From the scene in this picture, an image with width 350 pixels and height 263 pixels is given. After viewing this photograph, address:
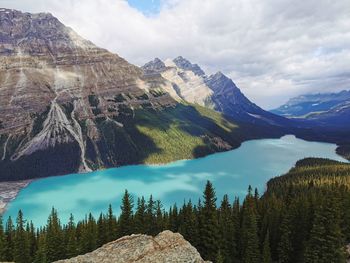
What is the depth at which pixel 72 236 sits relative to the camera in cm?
9256

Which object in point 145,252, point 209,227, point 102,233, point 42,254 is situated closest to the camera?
point 145,252

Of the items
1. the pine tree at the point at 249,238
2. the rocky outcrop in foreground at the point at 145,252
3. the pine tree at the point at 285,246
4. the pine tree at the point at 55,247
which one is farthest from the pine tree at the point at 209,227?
the pine tree at the point at 55,247

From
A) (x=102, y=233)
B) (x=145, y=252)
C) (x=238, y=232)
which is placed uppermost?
(x=145, y=252)

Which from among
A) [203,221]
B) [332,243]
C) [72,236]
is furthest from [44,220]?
[332,243]

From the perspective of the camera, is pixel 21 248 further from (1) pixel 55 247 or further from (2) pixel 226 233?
(2) pixel 226 233

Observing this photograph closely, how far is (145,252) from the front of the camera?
43438mm

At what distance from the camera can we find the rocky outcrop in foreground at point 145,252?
4241 centimetres

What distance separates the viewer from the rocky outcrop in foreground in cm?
4241

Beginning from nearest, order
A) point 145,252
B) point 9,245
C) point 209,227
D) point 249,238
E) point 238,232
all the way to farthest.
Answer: point 145,252 → point 209,227 → point 249,238 → point 238,232 → point 9,245

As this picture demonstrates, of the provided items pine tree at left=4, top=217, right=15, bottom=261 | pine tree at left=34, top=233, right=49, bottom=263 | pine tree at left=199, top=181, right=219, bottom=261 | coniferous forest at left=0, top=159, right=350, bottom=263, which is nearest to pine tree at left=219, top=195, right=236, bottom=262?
coniferous forest at left=0, top=159, right=350, bottom=263

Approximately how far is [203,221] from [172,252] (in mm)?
30592

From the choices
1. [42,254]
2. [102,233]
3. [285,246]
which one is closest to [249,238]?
[285,246]

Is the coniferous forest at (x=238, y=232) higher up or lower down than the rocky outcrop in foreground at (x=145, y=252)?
lower down

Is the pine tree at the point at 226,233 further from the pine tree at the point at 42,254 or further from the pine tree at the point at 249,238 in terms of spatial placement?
the pine tree at the point at 42,254
